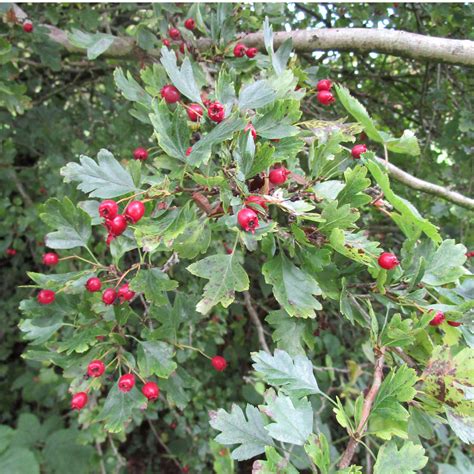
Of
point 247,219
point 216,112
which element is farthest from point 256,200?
point 216,112

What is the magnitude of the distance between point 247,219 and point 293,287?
0.68 ft

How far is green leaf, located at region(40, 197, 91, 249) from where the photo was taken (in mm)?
1123

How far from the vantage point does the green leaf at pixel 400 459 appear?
74 centimetres

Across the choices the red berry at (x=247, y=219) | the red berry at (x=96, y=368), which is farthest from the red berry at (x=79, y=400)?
the red berry at (x=247, y=219)

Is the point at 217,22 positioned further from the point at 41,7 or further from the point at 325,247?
the point at 41,7

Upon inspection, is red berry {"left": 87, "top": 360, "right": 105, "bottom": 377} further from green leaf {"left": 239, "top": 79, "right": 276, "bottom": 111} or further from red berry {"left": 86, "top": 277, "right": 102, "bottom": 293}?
green leaf {"left": 239, "top": 79, "right": 276, "bottom": 111}

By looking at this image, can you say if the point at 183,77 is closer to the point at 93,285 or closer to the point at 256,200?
the point at 256,200

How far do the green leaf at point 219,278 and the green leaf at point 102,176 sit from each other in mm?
216

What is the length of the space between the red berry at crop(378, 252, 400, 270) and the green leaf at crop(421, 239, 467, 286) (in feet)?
0.32

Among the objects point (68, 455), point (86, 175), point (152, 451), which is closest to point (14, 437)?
point (68, 455)

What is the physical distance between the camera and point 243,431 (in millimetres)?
882

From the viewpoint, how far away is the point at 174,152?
0.85 meters

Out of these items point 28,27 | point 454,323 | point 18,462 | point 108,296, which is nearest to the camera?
point 454,323

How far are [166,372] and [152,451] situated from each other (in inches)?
80.6
